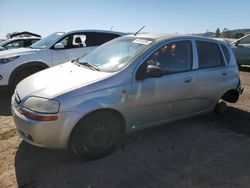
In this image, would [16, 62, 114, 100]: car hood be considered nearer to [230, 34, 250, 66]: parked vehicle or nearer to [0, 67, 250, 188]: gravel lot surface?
[0, 67, 250, 188]: gravel lot surface

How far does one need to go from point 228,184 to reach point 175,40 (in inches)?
93.2

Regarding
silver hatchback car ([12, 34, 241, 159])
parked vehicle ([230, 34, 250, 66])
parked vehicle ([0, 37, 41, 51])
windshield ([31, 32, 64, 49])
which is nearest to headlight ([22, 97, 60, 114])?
silver hatchback car ([12, 34, 241, 159])

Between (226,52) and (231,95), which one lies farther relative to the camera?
(231,95)

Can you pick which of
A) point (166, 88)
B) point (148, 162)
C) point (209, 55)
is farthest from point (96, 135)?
point (209, 55)

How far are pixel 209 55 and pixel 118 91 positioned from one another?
2.18m

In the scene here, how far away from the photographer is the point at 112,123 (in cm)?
399

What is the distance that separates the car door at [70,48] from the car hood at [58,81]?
304 cm

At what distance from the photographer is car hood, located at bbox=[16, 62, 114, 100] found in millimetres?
3639

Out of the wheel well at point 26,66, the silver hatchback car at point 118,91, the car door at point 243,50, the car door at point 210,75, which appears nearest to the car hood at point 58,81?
the silver hatchback car at point 118,91

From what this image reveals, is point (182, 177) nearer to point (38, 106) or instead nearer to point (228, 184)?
point (228, 184)

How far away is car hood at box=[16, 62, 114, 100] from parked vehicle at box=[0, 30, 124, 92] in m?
2.64

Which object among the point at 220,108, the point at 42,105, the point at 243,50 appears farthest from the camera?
the point at 243,50

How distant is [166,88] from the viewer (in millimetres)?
4383

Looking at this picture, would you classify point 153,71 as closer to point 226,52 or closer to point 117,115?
point 117,115
